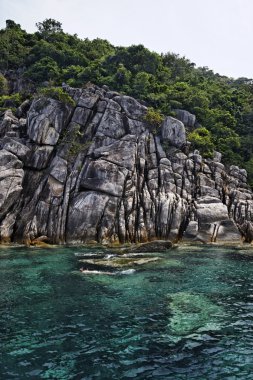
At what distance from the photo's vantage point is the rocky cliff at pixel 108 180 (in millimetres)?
48438

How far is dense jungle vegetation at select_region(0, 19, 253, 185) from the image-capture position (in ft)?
229

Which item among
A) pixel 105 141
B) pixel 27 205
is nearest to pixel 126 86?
pixel 105 141

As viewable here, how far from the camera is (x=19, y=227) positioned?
1892 inches

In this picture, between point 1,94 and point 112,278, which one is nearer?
point 112,278

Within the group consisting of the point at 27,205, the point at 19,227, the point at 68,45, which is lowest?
the point at 19,227

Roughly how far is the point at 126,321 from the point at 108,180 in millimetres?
32929

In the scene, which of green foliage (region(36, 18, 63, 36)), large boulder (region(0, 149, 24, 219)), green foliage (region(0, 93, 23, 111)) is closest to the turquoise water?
large boulder (region(0, 149, 24, 219))

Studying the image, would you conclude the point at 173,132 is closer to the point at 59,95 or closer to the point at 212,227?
the point at 212,227

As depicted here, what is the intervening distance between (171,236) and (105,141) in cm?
1936

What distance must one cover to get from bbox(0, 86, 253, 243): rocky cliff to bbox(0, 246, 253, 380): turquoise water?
14619 mm

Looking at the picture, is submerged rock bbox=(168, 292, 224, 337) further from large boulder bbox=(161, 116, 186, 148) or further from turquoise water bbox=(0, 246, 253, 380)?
large boulder bbox=(161, 116, 186, 148)

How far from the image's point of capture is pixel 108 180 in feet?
167

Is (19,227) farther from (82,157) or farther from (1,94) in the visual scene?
(1,94)

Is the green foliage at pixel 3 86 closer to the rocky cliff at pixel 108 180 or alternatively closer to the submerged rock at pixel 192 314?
the rocky cliff at pixel 108 180
